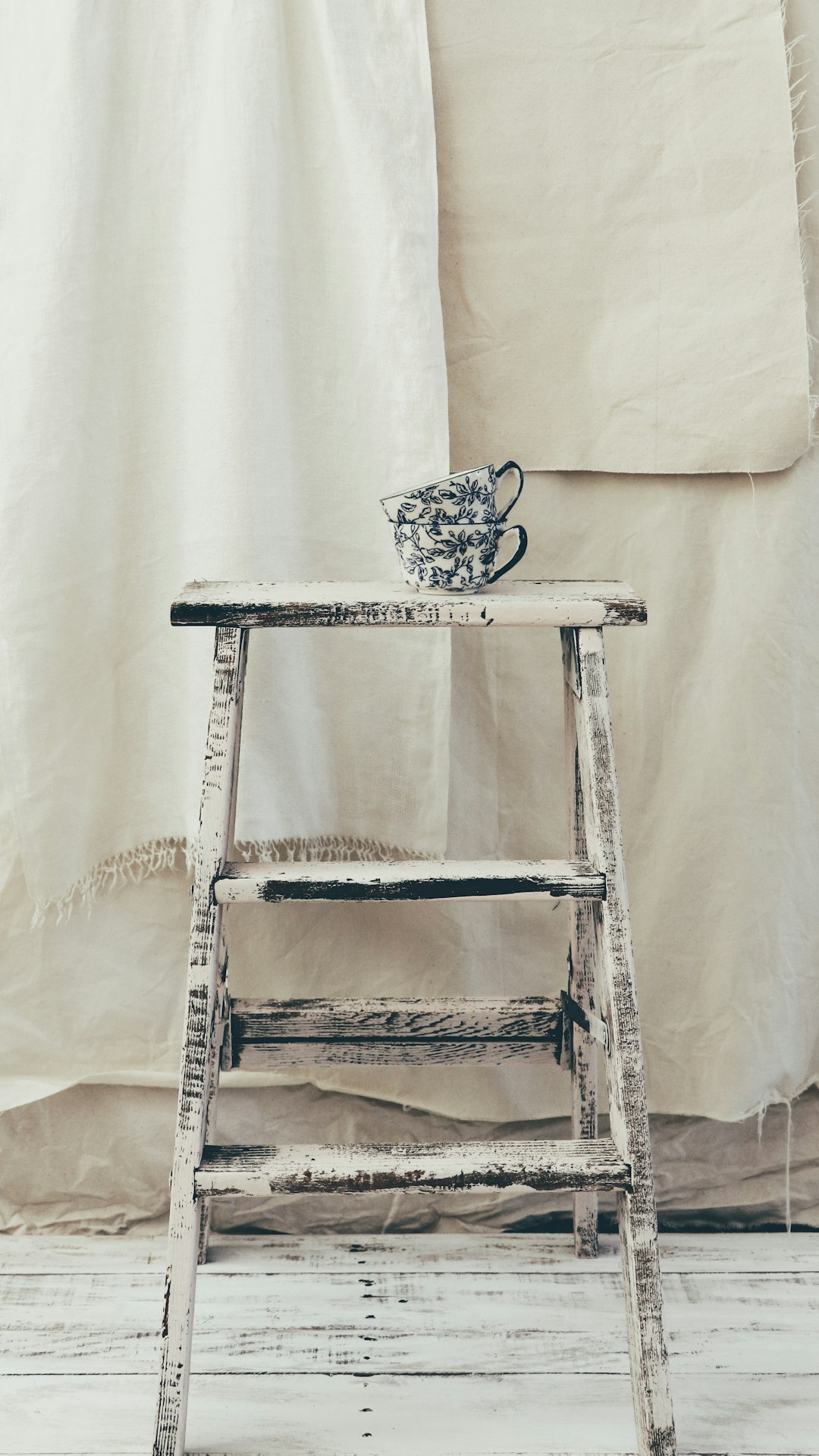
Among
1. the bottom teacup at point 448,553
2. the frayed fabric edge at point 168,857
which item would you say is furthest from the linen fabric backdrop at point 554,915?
the bottom teacup at point 448,553

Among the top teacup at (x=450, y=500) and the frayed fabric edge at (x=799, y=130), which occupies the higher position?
the frayed fabric edge at (x=799, y=130)

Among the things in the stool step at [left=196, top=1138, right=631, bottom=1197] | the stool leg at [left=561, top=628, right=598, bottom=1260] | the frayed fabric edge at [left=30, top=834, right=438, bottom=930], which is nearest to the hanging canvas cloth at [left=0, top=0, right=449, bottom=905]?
the frayed fabric edge at [left=30, top=834, right=438, bottom=930]

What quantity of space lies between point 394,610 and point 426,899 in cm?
23

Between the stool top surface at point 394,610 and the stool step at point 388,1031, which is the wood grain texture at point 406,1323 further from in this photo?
the stool top surface at point 394,610

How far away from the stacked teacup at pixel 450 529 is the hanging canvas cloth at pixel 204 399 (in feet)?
0.59

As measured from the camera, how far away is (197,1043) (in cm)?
83

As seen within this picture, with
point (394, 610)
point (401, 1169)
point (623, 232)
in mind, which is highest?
point (623, 232)

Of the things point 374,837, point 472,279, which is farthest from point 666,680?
point 472,279

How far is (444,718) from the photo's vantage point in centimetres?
109

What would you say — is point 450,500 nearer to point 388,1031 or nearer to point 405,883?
point 405,883

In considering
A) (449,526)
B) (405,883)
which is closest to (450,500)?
(449,526)

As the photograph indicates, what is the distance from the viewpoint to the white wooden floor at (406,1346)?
0.88 metres

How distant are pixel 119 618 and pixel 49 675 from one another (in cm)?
9

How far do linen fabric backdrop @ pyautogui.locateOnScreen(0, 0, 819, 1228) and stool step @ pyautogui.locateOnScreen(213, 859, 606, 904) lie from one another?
270mm
